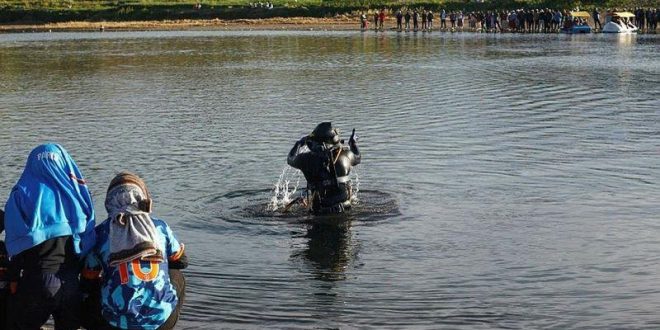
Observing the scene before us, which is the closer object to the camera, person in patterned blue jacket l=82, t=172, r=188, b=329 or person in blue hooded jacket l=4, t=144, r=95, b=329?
person in patterned blue jacket l=82, t=172, r=188, b=329

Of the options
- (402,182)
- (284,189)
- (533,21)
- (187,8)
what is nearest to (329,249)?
(284,189)

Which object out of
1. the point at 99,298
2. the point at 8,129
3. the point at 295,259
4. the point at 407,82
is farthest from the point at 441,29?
the point at 99,298

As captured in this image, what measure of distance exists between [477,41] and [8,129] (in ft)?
146

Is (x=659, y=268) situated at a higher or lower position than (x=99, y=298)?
lower

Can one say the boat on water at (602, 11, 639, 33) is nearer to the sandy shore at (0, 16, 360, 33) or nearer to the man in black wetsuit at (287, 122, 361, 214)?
the sandy shore at (0, 16, 360, 33)

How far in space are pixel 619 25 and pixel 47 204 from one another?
69.2 metres

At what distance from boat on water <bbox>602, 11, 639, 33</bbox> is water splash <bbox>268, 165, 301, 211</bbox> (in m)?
57.5

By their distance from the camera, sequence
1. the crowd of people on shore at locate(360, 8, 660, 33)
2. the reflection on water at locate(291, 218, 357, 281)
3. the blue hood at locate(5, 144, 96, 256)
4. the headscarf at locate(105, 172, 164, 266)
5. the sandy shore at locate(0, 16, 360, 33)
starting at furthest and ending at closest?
the sandy shore at locate(0, 16, 360, 33)
the crowd of people on shore at locate(360, 8, 660, 33)
the reflection on water at locate(291, 218, 357, 281)
the blue hood at locate(5, 144, 96, 256)
the headscarf at locate(105, 172, 164, 266)

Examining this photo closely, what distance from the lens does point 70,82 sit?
40062 millimetres

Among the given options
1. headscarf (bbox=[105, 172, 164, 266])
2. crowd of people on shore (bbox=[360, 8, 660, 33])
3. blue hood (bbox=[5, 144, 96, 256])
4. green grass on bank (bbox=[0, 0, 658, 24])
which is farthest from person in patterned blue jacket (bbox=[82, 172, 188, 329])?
green grass on bank (bbox=[0, 0, 658, 24])

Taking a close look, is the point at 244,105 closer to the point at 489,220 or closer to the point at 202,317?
the point at 489,220

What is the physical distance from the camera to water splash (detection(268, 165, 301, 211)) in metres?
16.1

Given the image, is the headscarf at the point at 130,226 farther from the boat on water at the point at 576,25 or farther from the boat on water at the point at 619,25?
the boat on water at the point at 576,25

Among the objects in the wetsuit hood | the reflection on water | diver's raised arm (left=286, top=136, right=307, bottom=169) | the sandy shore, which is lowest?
the reflection on water
